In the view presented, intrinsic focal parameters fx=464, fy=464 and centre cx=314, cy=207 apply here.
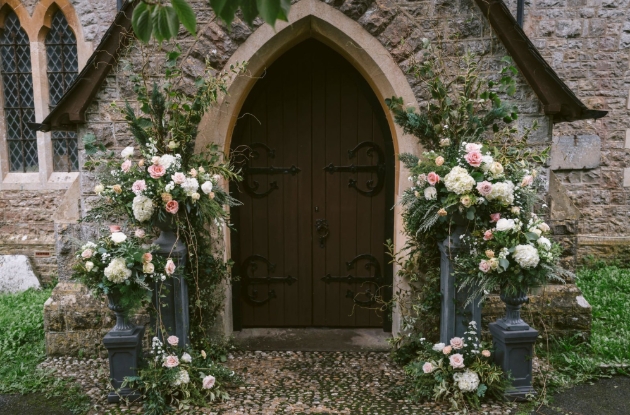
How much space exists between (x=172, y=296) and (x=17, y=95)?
4.99 metres

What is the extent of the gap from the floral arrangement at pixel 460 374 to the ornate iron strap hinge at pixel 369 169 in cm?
167

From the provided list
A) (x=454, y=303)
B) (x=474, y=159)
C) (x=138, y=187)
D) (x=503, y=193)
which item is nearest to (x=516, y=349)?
(x=454, y=303)

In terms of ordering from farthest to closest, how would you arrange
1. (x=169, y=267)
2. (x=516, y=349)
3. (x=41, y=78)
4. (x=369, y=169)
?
(x=41, y=78)
(x=369, y=169)
(x=516, y=349)
(x=169, y=267)

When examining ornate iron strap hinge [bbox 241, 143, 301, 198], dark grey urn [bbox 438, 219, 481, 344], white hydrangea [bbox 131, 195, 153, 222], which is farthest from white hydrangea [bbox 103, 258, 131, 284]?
dark grey urn [bbox 438, 219, 481, 344]

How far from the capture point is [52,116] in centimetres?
413

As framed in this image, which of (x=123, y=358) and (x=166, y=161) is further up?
(x=166, y=161)

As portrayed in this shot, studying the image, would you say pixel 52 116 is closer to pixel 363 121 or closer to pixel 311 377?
pixel 363 121

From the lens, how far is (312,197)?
4836mm

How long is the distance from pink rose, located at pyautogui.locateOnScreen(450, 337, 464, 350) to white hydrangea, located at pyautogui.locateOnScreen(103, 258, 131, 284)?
2483 millimetres

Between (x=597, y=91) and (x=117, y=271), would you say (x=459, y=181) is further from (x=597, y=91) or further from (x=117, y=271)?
(x=597, y=91)

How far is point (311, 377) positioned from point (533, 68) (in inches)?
130

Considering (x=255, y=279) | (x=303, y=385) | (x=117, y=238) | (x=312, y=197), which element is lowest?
(x=303, y=385)

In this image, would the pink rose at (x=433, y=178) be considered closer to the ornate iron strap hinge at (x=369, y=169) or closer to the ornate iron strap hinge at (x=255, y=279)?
the ornate iron strap hinge at (x=369, y=169)

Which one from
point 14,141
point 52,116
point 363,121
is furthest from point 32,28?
point 363,121
